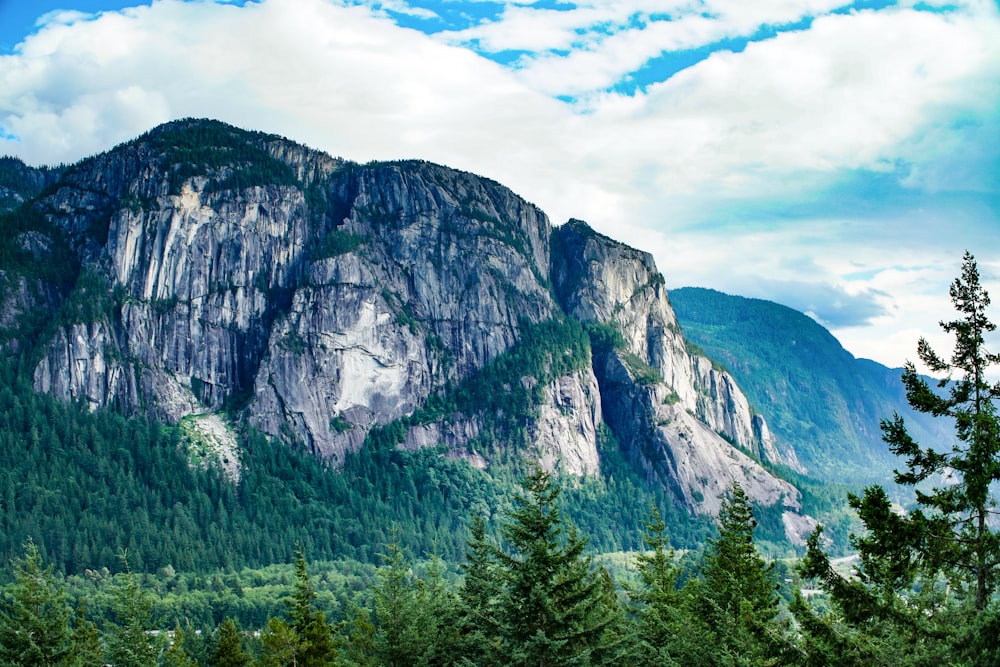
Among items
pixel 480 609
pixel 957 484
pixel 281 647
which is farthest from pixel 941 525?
pixel 281 647

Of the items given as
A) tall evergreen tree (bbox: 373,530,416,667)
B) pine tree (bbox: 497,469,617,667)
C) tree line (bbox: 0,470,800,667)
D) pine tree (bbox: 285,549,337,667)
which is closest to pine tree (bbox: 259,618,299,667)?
tree line (bbox: 0,470,800,667)

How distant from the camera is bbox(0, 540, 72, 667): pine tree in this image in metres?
53.9

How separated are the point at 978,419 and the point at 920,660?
24.6 feet

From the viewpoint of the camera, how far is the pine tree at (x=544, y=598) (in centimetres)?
3869

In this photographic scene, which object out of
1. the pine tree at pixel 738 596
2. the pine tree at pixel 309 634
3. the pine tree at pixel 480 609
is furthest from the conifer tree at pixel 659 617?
the pine tree at pixel 309 634

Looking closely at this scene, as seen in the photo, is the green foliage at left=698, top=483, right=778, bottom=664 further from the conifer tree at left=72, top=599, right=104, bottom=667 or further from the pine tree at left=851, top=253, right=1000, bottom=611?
the conifer tree at left=72, top=599, right=104, bottom=667

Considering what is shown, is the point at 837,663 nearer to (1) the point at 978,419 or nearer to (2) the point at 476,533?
(1) the point at 978,419

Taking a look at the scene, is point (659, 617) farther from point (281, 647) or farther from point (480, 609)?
point (281, 647)

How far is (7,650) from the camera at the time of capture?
177 feet

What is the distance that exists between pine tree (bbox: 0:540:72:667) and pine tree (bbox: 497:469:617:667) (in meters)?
29.6

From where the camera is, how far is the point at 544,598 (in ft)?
126

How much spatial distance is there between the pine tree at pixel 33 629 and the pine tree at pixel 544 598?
29646mm

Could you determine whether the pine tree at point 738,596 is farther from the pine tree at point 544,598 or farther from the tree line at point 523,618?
the pine tree at point 544,598

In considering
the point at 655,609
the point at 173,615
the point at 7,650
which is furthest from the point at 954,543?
the point at 173,615
